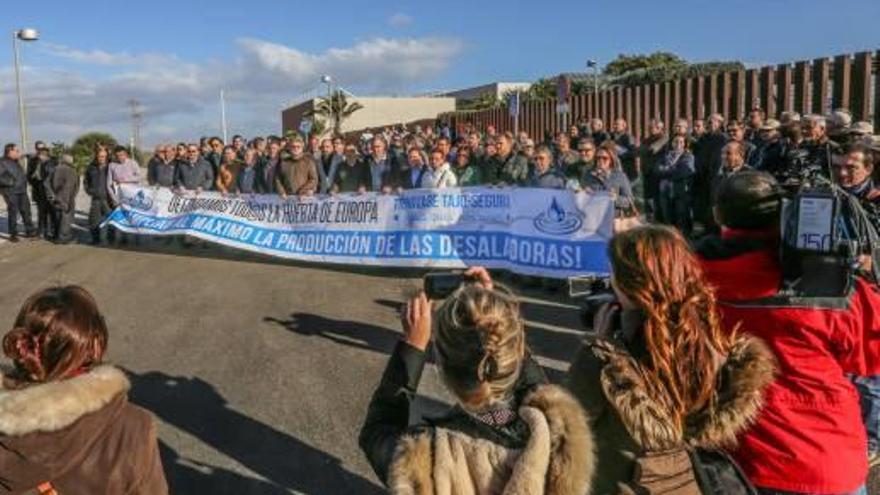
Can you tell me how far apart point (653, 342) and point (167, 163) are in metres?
14.8

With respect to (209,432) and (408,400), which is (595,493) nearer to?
(408,400)

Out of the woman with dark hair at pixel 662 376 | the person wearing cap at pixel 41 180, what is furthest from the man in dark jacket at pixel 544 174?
the person wearing cap at pixel 41 180

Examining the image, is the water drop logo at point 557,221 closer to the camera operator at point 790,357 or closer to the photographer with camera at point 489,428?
the camera operator at point 790,357

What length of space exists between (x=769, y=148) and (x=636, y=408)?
8.37 m

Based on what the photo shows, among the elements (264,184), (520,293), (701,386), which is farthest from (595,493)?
(264,184)

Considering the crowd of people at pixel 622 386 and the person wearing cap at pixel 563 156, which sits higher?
the person wearing cap at pixel 563 156

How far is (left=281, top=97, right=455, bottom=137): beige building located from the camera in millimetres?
67125

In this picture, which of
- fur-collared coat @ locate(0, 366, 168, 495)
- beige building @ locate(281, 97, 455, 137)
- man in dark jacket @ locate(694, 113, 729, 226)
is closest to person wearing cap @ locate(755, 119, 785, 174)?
man in dark jacket @ locate(694, 113, 729, 226)

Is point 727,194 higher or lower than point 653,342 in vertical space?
higher

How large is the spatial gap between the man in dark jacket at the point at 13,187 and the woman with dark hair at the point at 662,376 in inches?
682

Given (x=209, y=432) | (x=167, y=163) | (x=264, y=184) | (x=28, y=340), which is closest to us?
(x=28, y=340)

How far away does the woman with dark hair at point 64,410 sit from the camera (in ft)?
7.88

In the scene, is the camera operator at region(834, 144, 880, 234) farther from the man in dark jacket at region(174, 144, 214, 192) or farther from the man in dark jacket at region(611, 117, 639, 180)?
the man in dark jacket at region(174, 144, 214, 192)

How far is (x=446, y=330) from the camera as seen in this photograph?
2.06 meters
